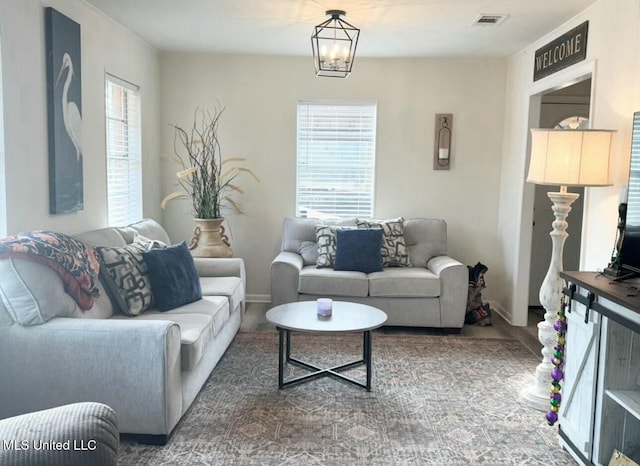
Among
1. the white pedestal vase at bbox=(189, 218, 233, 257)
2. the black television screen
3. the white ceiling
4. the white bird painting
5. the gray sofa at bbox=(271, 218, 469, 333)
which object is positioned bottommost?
the gray sofa at bbox=(271, 218, 469, 333)

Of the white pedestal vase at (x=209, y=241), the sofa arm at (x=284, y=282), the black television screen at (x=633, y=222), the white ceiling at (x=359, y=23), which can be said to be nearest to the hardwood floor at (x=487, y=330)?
the sofa arm at (x=284, y=282)

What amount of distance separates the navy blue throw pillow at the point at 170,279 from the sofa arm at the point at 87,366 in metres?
0.79

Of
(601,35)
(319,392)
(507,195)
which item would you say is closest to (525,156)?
(507,195)

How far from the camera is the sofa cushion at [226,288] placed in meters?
3.90

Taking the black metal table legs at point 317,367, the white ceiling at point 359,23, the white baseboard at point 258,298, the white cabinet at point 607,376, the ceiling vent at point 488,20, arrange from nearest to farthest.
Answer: the white cabinet at point 607,376 < the black metal table legs at point 317,367 < the white ceiling at point 359,23 < the ceiling vent at point 488,20 < the white baseboard at point 258,298

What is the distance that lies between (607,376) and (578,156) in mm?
1219

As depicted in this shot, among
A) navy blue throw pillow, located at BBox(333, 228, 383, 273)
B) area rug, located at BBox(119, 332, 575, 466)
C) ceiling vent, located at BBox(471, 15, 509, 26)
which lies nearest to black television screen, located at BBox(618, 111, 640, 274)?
area rug, located at BBox(119, 332, 575, 466)

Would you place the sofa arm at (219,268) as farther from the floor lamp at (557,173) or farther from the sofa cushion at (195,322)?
the floor lamp at (557,173)

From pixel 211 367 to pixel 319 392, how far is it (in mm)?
701

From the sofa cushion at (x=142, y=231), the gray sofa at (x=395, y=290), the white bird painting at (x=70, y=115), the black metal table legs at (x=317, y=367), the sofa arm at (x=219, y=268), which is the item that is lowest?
the black metal table legs at (x=317, y=367)

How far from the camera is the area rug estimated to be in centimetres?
263

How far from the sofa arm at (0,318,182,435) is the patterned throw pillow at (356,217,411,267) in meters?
2.65

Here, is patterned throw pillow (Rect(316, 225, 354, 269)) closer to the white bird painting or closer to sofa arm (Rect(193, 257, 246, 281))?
sofa arm (Rect(193, 257, 246, 281))

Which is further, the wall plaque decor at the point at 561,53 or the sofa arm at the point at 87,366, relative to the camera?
the wall plaque decor at the point at 561,53
